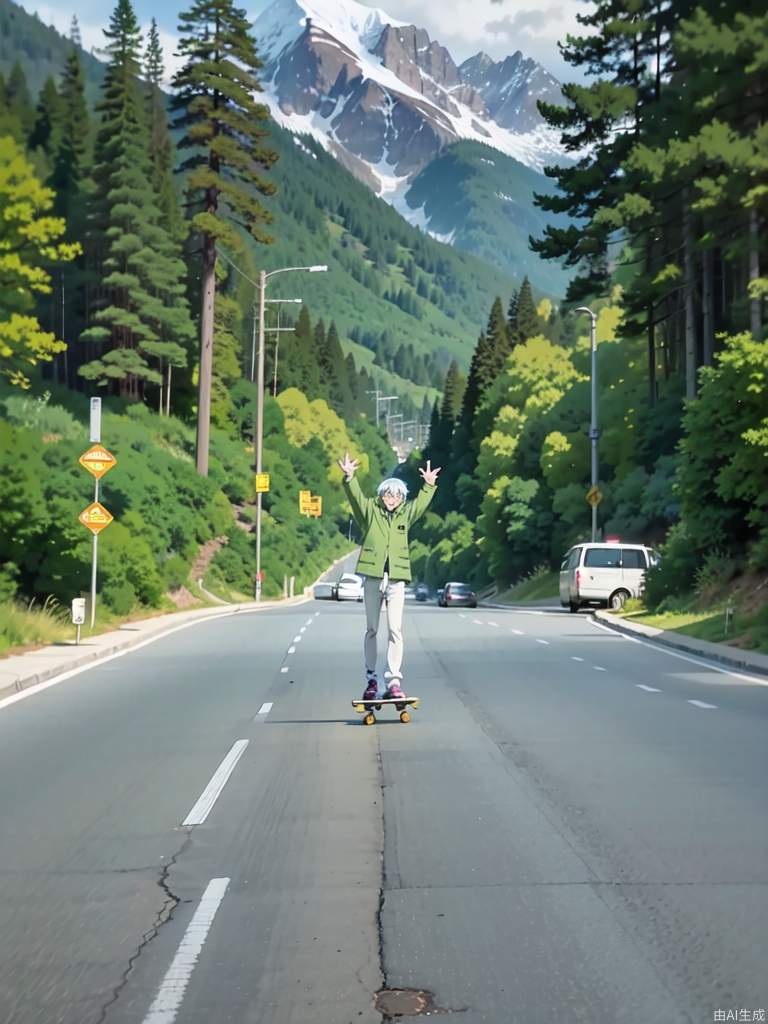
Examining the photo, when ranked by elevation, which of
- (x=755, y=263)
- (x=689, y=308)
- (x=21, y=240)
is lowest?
(x=755, y=263)

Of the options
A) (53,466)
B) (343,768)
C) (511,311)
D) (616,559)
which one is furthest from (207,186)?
(511,311)

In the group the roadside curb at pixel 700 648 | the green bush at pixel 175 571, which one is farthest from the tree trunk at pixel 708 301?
the green bush at pixel 175 571

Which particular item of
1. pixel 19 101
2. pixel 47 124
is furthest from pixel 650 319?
pixel 19 101

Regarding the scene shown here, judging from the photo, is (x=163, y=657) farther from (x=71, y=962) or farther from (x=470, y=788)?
(x=71, y=962)

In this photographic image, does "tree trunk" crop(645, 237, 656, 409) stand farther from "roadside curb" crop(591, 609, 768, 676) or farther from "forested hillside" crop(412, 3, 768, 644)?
"roadside curb" crop(591, 609, 768, 676)

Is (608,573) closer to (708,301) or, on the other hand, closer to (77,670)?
(708,301)

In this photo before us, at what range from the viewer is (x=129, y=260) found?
69.5 metres

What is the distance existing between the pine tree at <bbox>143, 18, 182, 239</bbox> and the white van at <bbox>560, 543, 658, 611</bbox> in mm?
41327

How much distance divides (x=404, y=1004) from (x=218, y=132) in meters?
58.9

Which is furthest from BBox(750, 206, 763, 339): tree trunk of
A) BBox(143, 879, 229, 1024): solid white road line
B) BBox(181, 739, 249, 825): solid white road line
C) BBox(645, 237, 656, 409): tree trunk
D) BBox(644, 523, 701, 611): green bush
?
BBox(143, 879, 229, 1024): solid white road line

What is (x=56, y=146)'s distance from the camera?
111 metres

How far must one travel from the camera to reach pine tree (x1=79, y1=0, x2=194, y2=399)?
68.8 meters

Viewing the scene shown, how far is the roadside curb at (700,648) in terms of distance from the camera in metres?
21.8

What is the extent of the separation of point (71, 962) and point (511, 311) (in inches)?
4986
